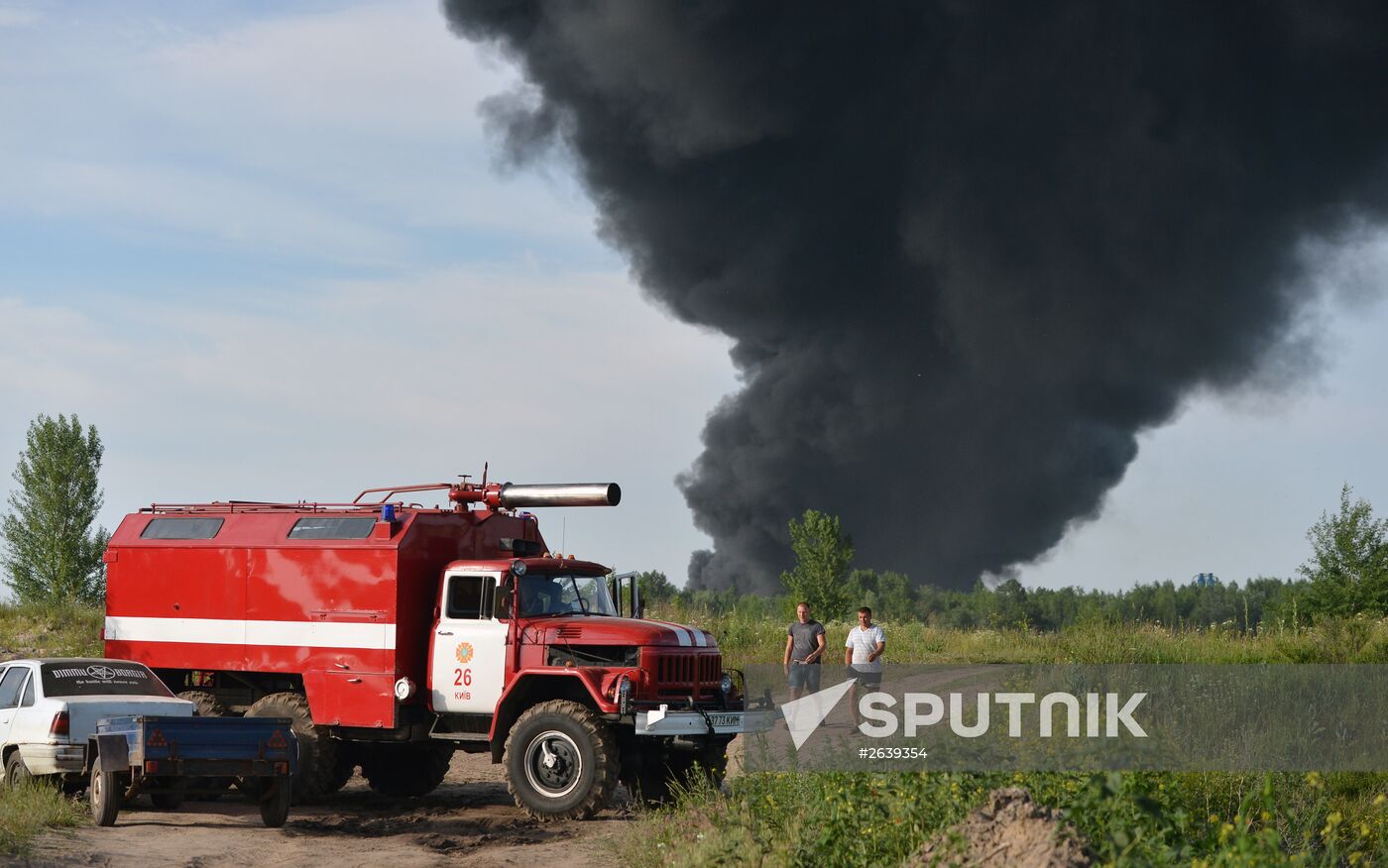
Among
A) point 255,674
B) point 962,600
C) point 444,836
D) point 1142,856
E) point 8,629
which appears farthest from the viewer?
point 962,600

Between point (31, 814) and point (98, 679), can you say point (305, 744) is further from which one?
point (31, 814)

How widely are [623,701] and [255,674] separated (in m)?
5.51

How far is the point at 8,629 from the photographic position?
30.8m

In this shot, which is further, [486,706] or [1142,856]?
[486,706]

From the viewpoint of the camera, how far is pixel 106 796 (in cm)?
1302

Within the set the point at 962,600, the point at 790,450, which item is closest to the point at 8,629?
the point at 790,450

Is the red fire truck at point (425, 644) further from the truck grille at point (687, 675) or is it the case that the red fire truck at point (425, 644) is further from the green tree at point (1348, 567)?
the green tree at point (1348, 567)

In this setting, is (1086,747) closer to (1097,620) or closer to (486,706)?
(486,706)

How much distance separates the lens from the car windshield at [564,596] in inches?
599

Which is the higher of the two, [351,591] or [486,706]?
[351,591]

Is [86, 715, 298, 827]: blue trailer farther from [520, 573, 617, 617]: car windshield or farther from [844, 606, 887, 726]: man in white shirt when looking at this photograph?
[844, 606, 887, 726]: man in white shirt

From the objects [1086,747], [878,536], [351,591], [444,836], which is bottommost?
[444,836]

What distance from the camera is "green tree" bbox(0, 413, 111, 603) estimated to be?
183 feet

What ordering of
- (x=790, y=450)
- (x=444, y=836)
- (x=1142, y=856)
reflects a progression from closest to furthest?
1. (x=1142, y=856)
2. (x=444, y=836)
3. (x=790, y=450)
